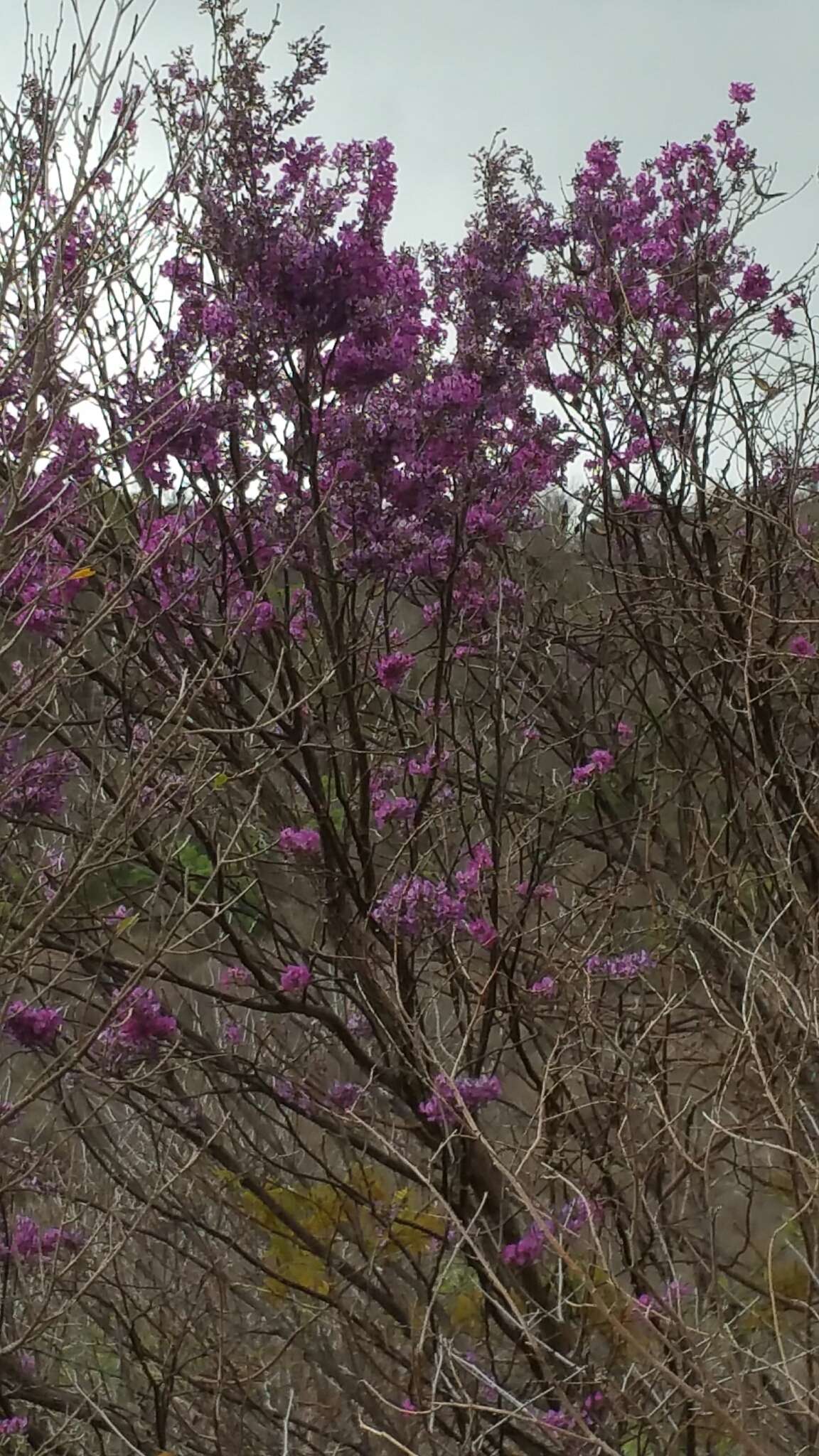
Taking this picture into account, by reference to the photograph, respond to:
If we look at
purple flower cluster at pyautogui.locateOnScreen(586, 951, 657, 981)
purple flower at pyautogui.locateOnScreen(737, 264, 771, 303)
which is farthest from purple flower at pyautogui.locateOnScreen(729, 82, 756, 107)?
purple flower cluster at pyautogui.locateOnScreen(586, 951, 657, 981)

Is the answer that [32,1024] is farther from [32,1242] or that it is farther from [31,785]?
[32,1242]

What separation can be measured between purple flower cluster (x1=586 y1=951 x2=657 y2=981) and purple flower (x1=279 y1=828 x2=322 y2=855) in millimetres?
994

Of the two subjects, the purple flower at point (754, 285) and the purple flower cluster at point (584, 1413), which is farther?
the purple flower at point (754, 285)

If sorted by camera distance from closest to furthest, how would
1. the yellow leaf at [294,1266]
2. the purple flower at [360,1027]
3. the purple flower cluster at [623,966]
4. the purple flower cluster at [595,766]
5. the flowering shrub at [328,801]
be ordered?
the flowering shrub at [328,801]
the purple flower cluster at [623,966]
the purple flower at [360,1027]
the purple flower cluster at [595,766]
the yellow leaf at [294,1266]

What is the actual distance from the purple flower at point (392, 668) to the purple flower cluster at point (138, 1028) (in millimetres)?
1141

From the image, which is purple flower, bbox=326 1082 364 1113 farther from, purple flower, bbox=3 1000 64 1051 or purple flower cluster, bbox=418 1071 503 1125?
purple flower, bbox=3 1000 64 1051

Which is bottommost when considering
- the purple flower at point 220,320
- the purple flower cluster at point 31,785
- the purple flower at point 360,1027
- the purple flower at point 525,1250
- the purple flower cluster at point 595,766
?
the purple flower at point 525,1250

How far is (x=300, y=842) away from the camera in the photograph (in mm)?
3406

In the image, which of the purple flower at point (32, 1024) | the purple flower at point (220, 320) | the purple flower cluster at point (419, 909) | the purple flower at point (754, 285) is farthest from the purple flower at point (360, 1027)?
the purple flower at point (754, 285)

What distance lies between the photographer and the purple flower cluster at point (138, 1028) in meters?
3.32

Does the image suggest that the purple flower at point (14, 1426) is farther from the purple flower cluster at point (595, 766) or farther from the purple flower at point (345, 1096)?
the purple flower cluster at point (595, 766)

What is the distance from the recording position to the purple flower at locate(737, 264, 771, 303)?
16.2 ft

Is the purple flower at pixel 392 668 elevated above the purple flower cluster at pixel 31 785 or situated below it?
above

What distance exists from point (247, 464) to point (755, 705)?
233 centimetres
